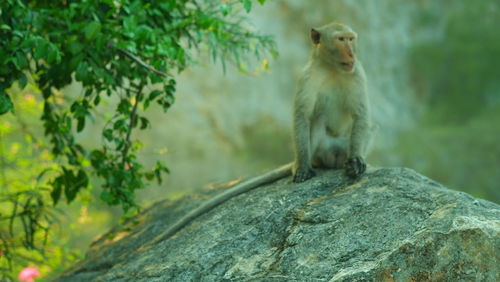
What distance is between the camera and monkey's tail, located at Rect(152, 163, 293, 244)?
5.15 meters

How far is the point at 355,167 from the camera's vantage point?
485cm

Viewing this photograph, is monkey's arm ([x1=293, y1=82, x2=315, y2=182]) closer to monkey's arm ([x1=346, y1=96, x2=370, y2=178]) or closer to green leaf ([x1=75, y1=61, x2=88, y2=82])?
monkey's arm ([x1=346, y1=96, x2=370, y2=178])

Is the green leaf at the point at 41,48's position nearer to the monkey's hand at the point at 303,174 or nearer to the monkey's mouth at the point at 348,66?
the monkey's hand at the point at 303,174

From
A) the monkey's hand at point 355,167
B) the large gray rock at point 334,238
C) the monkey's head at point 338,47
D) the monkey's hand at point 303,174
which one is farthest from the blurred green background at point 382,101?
the monkey's hand at point 355,167

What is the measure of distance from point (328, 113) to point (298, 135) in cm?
39

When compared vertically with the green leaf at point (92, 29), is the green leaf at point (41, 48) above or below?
below

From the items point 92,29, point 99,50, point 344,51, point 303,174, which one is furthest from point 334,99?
point 92,29

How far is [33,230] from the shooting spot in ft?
18.2

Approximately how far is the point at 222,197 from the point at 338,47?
5.41ft

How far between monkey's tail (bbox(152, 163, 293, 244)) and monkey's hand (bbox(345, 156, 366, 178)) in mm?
696

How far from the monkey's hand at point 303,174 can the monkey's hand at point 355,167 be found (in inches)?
14.8

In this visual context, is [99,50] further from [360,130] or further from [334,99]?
[360,130]

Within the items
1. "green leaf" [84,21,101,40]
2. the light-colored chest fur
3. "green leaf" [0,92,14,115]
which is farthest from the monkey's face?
"green leaf" [0,92,14,115]

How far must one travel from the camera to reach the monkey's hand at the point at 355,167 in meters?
4.82
